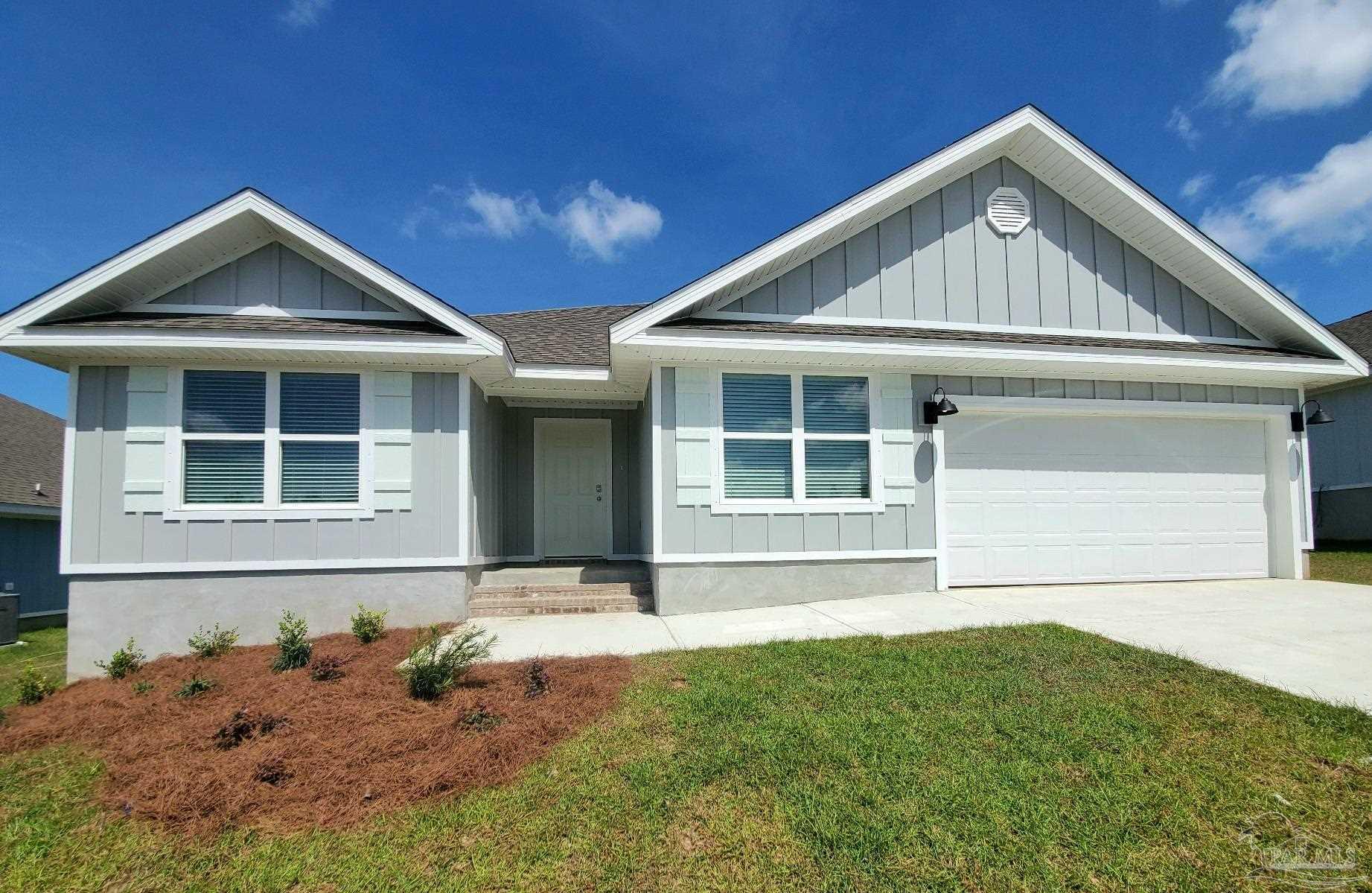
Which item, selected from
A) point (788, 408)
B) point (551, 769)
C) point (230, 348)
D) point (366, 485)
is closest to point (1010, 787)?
point (551, 769)

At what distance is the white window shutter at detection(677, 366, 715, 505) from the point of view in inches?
301

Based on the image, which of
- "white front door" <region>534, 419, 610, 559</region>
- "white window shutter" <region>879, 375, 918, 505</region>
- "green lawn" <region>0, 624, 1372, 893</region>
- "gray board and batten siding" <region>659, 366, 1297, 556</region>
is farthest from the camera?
"white front door" <region>534, 419, 610, 559</region>

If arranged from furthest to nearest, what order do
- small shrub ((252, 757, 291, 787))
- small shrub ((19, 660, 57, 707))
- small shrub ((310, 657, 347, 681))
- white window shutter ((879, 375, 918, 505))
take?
white window shutter ((879, 375, 918, 505)) → small shrub ((19, 660, 57, 707)) → small shrub ((310, 657, 347, 681)) → small shrub ((252, 757, 291, 787))

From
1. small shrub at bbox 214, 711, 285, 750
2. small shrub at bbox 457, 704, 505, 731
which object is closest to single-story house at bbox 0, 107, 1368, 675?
small shrub at bbox 214, 711, 285, 750

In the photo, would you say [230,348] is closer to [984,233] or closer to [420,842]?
[420,842]

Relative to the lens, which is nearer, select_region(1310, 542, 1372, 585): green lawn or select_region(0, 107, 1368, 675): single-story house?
select_region(0, 107, 1368, 675): single-story house

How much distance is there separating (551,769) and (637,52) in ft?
37.2

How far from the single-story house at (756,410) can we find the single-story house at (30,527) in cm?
912

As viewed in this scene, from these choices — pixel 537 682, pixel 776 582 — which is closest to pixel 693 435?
pixel 776 582

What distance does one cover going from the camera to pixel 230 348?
22.6ft

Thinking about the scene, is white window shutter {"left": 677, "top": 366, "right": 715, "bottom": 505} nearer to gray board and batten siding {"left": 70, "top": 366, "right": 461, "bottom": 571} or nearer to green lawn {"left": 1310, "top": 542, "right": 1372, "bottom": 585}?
gray board and batten siding {"left": 70, "top": 366, "right": 461, "bottom": 571}

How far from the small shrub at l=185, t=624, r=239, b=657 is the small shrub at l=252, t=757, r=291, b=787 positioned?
4.01 m

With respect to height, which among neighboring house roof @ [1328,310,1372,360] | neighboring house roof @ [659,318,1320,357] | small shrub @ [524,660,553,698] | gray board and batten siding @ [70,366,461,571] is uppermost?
neighboring house roof @ [1328,310,1372,360]

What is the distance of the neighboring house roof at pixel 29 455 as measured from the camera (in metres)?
13.1
